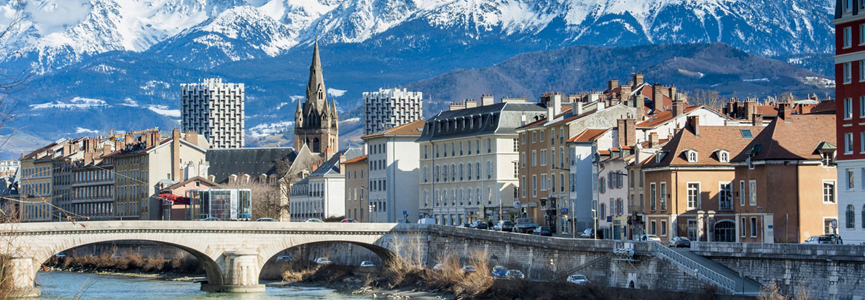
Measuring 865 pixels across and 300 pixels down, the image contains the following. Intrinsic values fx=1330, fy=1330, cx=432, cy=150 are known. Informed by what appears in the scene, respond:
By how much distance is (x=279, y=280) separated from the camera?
97812 millimetres

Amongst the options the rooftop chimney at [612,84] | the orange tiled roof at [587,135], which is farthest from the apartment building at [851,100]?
the rooftop chimney at [612,84]

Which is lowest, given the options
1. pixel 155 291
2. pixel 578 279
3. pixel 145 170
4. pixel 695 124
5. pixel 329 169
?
pixel 155 291

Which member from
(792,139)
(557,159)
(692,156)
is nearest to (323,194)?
(557,159)

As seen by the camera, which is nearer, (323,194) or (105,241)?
(105,241)

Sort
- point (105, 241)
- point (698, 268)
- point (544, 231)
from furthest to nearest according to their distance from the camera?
point (544, 231) < point (105, 241) < point (698, 268)

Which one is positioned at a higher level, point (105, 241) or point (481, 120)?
point (481, 120)

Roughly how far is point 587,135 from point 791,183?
26389 millimetres

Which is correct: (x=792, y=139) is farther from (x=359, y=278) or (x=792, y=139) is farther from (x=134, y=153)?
(x=134, y=153)

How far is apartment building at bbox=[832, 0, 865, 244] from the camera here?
192ft

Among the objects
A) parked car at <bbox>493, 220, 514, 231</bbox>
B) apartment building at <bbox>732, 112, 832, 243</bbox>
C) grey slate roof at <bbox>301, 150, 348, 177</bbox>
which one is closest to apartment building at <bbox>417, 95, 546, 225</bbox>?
parked car at <bbox>493, 220, 514, 231</bbox>

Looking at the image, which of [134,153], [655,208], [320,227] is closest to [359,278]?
[320,227]

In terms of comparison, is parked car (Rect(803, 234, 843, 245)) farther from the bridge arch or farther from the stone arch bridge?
the bridge arch

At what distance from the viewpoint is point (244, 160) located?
18075cm

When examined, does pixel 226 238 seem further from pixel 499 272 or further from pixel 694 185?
pixel 694 185
